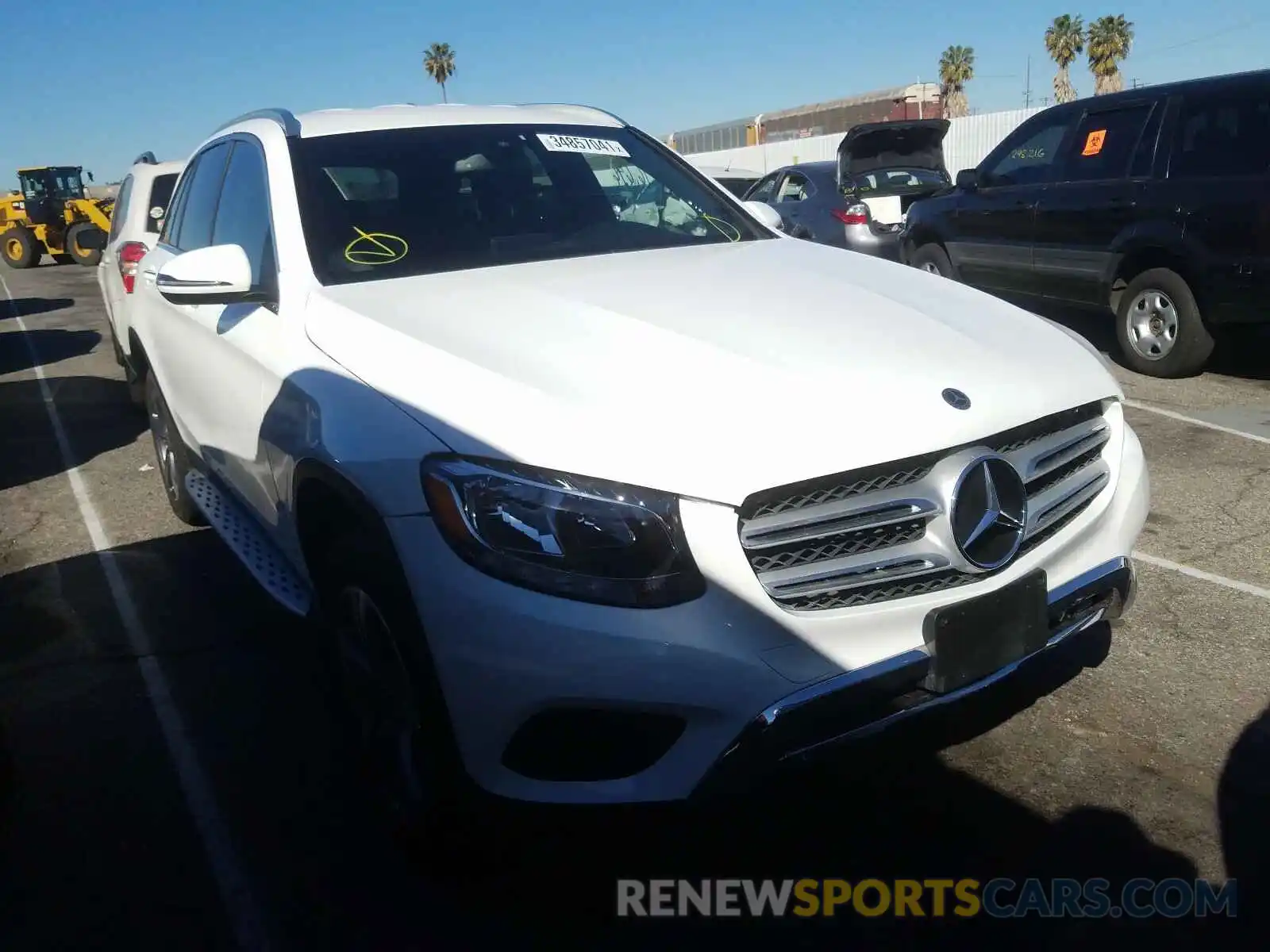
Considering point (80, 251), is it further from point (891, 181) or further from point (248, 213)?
point (248, 213)

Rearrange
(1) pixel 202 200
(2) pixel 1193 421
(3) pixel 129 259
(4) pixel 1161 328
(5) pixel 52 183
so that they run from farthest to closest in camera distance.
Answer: (5) pixel 52 183 → (4) pixel 1161 328 → (3) pixel 129 259 → (2) pixel 1193 421 → (1) pixel 202 200

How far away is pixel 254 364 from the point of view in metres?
3.13

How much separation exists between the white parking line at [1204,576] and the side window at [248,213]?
3.14 meters

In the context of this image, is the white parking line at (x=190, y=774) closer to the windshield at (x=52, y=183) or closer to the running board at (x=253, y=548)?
the running board at (x=253, y=548)

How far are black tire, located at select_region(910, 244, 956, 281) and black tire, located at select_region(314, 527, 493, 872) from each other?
751 centimetres

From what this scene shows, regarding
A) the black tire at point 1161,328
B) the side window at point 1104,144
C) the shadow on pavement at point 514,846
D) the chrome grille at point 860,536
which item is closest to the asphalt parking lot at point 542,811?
the shadow on pavement at point 514,846

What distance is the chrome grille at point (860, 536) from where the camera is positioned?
82.7 inches

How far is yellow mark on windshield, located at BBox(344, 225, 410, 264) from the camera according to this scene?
3121mm

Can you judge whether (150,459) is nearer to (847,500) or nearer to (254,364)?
(254,364)

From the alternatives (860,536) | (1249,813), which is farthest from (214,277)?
(1249,813)

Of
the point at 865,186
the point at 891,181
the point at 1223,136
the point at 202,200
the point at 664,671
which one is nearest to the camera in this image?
the point at 664,671

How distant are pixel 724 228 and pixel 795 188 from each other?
357 inches

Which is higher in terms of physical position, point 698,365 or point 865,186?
point 698,365

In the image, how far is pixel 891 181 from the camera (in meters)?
12.3
